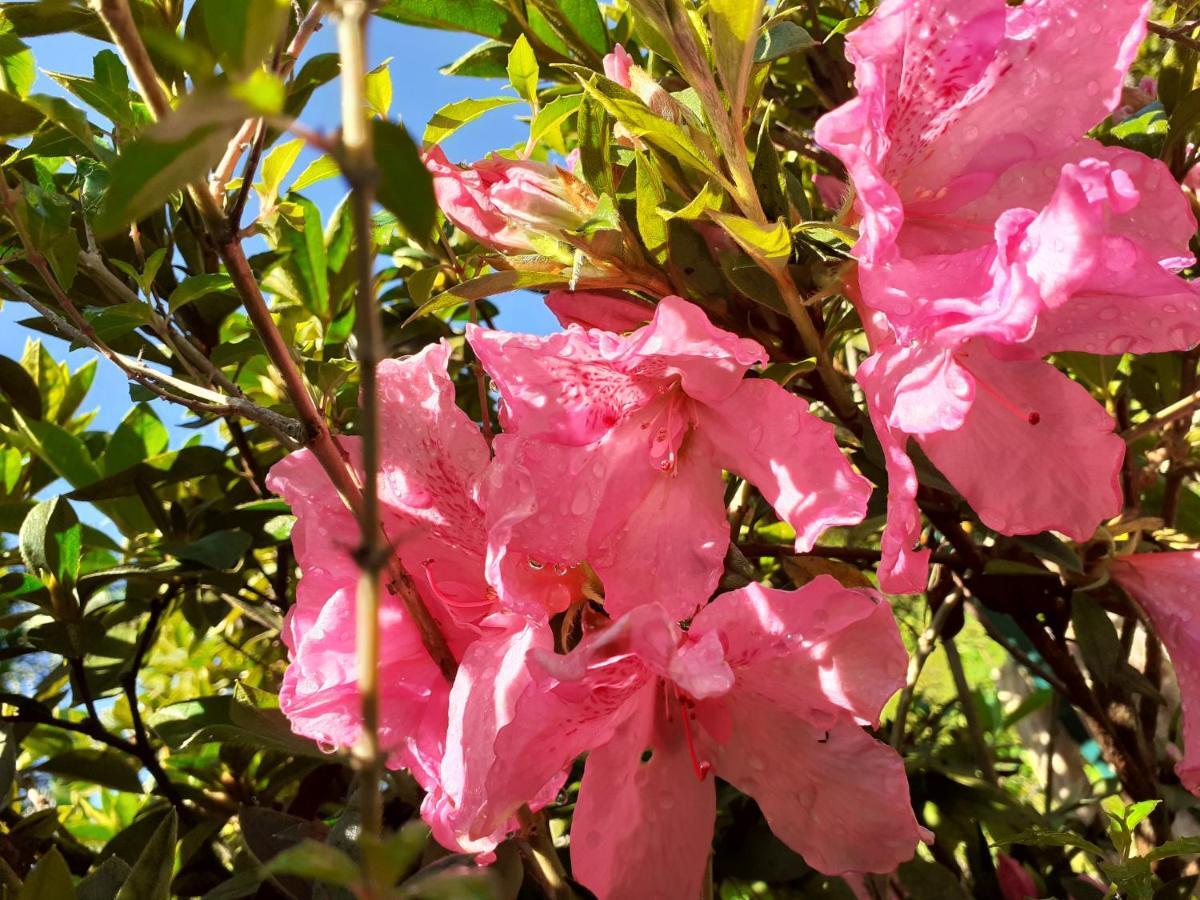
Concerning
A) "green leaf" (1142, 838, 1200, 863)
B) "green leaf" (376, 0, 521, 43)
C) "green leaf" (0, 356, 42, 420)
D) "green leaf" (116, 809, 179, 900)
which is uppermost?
"green leaf" (376, 0, 521, 43)

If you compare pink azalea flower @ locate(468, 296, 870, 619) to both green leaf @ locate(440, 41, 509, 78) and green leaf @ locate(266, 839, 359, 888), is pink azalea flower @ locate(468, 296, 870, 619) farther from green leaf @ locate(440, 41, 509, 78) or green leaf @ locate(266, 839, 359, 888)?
green leaf @ locate(440, 41, 509, 78)

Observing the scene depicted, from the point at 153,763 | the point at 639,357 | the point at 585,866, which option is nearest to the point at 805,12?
A: the point at 639,357

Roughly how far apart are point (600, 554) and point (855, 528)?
0.75 meters

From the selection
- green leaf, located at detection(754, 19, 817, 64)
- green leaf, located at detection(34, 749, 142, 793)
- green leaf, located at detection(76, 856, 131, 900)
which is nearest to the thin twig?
green leaf, located at detection(754, 19, 817, 64)

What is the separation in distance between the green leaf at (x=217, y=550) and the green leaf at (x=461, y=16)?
1.89 ft

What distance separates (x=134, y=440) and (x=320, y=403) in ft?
1.78

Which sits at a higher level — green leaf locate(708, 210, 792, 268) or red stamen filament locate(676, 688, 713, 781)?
green leaf locate(708, 210, 792, 268)

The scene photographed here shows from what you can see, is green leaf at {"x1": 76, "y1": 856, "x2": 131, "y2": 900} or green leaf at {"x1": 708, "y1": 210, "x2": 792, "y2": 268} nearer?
green leaf at {"x1": 708, "y1": 210, "x2": 792, "y2": 268}

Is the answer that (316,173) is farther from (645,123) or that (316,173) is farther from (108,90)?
(645,123)

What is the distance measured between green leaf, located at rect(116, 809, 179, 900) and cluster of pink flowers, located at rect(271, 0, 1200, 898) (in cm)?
17

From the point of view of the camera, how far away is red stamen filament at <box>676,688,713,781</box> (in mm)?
821

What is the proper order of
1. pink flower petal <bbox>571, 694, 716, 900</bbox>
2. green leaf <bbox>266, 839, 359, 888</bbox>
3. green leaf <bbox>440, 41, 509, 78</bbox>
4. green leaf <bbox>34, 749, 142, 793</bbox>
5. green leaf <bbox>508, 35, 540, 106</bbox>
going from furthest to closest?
1. green leaf <bbox>34, 749, 142, 793</bbox>
2. green leaf <bbox>440, 41, 509, 78</bbox>
3. green leaf <bbox>508, 35, 540, 106</bbox>
4. pink flower petal <bbox>571, 694, 716, 900</bbox>
5. green leaf <bbox>266, 839, 359, 888</bbox>

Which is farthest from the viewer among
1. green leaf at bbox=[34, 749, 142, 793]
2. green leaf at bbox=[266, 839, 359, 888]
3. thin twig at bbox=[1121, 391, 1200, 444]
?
green leaf at bbox=[34, 749, 142, 793]

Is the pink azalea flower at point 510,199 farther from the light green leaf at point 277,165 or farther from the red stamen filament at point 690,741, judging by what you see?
the red stamen filament at point 690,741
